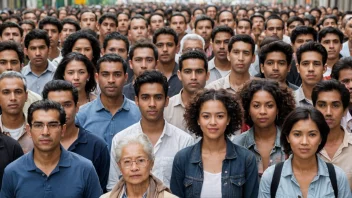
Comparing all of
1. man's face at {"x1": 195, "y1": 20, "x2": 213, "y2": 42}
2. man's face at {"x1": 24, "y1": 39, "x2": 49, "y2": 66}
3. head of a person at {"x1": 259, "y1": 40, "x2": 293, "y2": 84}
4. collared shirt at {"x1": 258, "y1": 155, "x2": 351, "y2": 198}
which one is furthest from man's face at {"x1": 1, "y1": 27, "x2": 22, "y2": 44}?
collared shirt at {"x1": 258, "y1": 155, "x2": 351, "y2": 198}

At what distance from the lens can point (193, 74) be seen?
978cm

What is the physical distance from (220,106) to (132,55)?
4.04 m

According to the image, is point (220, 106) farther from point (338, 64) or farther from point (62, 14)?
point (62, 14)

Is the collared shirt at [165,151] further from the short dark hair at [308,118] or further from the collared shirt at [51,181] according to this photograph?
the short dark hair at [308,118]

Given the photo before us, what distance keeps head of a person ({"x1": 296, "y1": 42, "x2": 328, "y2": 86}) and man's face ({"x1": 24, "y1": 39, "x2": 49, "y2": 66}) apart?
4056mm

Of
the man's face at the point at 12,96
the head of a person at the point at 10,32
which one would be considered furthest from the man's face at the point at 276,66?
the head of a person at the point at 10,32

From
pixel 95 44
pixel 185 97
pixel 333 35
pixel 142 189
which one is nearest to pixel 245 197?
pixel 142 189

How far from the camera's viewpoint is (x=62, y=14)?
26594 mm

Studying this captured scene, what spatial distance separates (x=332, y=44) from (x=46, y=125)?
23.6 feet

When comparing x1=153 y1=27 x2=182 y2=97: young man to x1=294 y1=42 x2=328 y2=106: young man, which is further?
x1=153 y1=27 x2=182 y2=97: young man

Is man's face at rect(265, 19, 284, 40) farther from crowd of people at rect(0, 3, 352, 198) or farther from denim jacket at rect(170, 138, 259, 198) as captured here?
denim jacket at rect(170, 138, 259, 198)

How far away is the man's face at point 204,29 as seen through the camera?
635 inches

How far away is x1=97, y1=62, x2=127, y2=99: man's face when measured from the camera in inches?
366

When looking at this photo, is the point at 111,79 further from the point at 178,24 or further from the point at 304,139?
the point at 178,24
